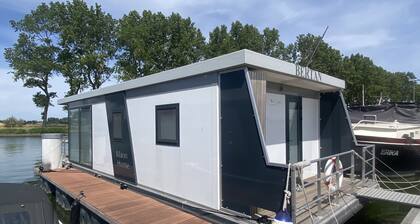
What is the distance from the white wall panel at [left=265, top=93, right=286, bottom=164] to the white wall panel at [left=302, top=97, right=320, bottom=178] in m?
0.82

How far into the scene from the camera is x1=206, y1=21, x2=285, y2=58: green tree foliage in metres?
25.4

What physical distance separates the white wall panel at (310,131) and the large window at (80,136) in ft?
20.0

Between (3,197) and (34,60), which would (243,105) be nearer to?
(3,197)

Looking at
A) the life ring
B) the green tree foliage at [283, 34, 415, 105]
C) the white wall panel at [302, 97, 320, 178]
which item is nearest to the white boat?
the white wall panel at [302, 97, 320, 178]

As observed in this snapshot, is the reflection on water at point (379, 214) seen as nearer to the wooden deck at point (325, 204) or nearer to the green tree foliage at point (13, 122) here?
the wooden deck at point (325, 204)

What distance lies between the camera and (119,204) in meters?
6.53

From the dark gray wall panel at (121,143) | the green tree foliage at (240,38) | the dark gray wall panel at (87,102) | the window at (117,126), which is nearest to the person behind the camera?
the dark gray wall panel at (121,143)

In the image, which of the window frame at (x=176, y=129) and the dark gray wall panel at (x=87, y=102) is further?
the dark gray wall panel at (x=87, y=102)

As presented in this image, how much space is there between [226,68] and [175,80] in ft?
4.54

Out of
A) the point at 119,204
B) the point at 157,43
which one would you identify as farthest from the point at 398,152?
the point at 157,43

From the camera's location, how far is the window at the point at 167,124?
6308 mm

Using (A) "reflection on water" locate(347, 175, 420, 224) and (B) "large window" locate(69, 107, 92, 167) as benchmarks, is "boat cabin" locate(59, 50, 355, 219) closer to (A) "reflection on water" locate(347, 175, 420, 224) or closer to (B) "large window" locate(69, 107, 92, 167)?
(B) "large window" locate(69, 107, 92, 167)

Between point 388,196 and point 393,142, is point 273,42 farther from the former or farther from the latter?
point 388,196

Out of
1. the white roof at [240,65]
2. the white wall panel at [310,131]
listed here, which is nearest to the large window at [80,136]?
the white roof at [240,65]
